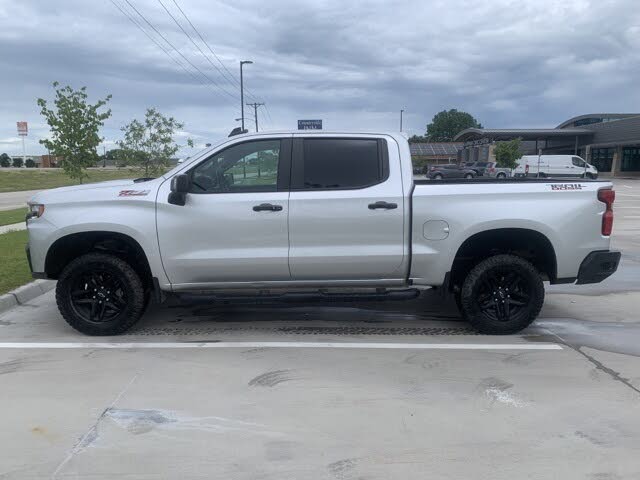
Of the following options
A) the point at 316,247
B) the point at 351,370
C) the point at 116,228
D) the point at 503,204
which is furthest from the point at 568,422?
the point at 116,228

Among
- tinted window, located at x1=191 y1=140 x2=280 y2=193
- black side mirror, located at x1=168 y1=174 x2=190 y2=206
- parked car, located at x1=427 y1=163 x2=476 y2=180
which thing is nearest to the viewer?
black side mirror, located at x1=168 y1=174 x2=190 y2=206

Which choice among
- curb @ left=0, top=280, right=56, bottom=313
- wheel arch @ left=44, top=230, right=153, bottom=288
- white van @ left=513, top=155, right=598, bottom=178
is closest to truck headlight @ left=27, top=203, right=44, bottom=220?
wheel arch @ left=44, top=230, right=153, bottom=288

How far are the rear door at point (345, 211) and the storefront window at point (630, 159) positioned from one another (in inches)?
2177

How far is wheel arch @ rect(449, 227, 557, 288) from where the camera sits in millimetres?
5391

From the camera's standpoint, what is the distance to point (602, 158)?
57.7m

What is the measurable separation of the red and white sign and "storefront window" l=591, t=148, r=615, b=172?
71224 millimetres

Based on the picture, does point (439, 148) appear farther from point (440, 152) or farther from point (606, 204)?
point (606, 204)

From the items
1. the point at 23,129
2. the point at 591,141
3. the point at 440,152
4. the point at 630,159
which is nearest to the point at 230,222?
the point at 630,159

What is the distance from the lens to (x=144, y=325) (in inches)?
236

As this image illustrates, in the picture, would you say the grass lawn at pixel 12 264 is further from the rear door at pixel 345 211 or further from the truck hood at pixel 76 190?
the rear door at pixel 345 211

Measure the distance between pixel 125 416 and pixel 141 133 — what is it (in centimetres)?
1785

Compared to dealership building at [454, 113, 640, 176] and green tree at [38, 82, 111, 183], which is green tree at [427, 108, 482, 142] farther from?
green tree at [38, 82, 111, 183]

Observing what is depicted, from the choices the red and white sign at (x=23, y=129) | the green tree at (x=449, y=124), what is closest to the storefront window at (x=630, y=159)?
the red and white sign at (x=23, y=129)

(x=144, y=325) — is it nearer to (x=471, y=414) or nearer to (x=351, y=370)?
(x=351, y=370)
